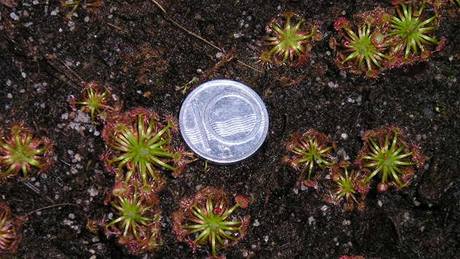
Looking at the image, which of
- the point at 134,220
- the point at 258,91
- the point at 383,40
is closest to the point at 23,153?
the point at 134,220

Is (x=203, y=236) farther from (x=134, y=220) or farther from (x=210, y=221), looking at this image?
(x=134, y=220)

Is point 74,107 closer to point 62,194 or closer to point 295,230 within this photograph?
point 62,194

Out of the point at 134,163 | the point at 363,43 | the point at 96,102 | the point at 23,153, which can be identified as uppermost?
the point at 363,43

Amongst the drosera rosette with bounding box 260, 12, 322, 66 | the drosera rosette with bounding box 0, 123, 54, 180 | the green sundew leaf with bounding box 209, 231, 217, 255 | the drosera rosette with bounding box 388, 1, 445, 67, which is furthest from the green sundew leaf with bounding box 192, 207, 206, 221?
the drosera rosette with bounding box 388, 1, 445, 67

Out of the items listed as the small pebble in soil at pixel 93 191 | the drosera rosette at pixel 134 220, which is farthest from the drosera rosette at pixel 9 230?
the drosera rosette at pixel 134 220

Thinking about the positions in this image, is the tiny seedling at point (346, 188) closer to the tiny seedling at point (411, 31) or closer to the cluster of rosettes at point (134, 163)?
the tiny seedling at point (411, 31)

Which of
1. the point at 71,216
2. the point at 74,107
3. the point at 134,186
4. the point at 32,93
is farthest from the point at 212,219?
the point at 32,93
